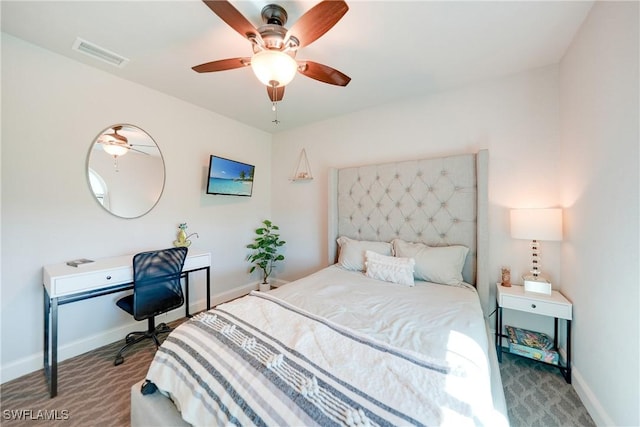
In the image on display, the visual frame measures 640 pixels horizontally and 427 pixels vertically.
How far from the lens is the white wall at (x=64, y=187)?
1805mm

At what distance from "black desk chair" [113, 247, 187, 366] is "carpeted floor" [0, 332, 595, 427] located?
21 centimetres

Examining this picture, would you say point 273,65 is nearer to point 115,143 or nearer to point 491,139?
point 115,143

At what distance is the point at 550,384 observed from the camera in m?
1.72

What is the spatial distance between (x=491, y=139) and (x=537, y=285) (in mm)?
1346

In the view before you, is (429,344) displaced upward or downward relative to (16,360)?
upward

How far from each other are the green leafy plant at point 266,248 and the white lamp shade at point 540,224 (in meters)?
2.77


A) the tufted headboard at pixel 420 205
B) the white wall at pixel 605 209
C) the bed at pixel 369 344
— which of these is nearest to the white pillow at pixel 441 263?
the bed at pixel 369 344

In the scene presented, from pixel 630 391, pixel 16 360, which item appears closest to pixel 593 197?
pixel 630 391

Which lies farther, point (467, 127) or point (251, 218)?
point (251, 218)

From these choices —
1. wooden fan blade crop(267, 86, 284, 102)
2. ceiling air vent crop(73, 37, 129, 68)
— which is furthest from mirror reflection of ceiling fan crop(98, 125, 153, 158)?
wooden fan blade crop(267, 86, 284, 102)

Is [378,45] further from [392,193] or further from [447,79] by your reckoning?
[392,193]

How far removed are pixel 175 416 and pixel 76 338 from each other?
1867 millimetres

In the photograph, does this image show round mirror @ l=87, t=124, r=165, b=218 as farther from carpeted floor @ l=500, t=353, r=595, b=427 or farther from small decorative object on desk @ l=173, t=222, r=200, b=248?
carpeted floor @ l=500, t=353, r=595, b=427

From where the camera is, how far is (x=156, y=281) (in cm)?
210
